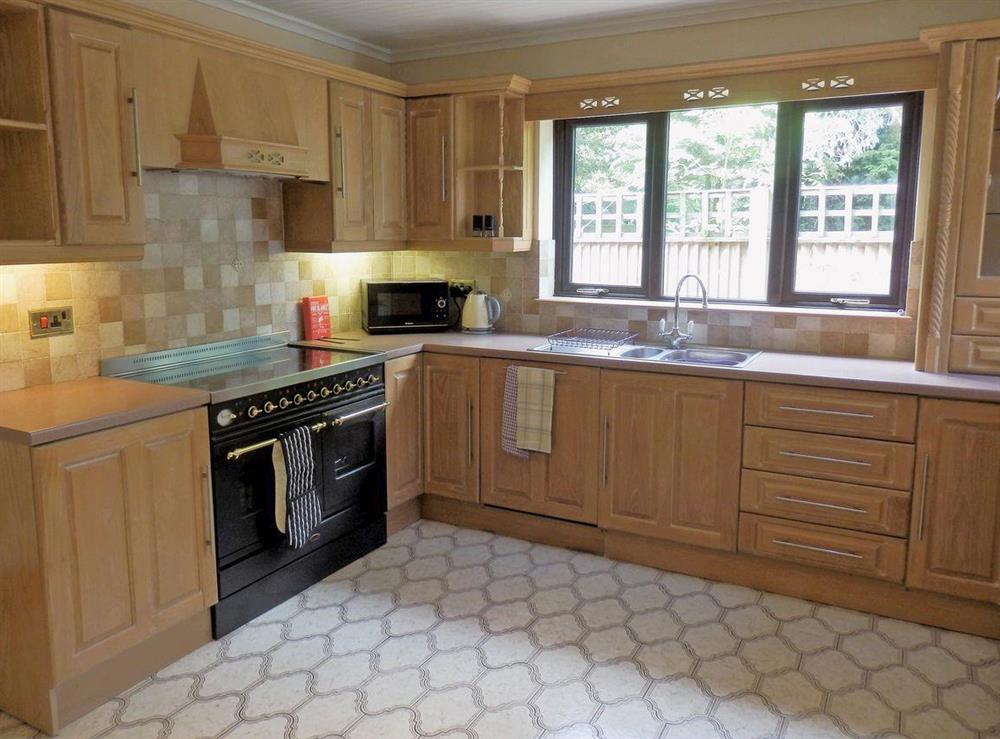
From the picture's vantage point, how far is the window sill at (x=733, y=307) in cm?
351

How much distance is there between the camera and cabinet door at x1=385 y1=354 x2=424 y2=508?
12.0 feet

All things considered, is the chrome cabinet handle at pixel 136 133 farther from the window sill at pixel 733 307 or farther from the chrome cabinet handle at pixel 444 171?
the window sill at pixel 733 307

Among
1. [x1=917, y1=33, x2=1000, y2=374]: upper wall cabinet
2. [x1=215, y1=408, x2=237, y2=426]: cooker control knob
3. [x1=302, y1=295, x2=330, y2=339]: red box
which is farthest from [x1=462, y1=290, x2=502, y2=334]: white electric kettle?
[x1=917, y1=33, x2=1000, y2=374]: upper wall cabinet

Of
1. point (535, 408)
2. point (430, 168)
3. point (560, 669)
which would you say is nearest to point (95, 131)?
point (430, 168)

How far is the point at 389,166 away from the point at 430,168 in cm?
21

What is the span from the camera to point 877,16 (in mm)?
3342

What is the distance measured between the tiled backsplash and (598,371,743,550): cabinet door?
0.68 m

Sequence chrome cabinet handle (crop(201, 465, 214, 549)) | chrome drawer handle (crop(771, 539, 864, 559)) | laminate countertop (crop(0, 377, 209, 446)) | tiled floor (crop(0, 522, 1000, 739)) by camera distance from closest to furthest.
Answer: laminate countertop (crop(0, 377, 209, 446)) → tiled floor (crop(0, 522, 1000, 739)) → chrome cabinet handle (crop(201, 465, 214, 549)) → chrome drawer handle (crop(771, 539, 864, 559))

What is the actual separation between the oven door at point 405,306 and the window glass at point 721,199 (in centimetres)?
120

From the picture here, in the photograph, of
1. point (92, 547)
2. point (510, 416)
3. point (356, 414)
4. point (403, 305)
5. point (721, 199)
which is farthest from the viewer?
point (403, 305)

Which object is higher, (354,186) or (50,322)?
(354,186)

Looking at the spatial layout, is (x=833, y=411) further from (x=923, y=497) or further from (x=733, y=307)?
(x=733, y=307)

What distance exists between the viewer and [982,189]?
289cm

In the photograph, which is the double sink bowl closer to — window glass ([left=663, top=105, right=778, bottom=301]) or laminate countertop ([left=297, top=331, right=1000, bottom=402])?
laminate countertop ([left=297, top=331, right=1000, bottom=402])
